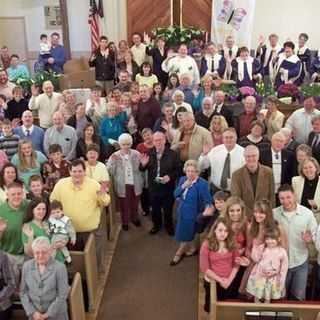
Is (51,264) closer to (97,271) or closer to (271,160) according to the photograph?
(97,271)

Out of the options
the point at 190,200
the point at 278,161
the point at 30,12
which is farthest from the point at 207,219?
the point at 30,12

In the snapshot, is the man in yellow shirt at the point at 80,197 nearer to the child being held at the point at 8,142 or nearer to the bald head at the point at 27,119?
the child being held at the point at 8,142

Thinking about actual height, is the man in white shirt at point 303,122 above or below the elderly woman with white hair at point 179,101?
below

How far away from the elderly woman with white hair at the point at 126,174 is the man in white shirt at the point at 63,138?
2.03ft

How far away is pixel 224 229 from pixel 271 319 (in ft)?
2.48

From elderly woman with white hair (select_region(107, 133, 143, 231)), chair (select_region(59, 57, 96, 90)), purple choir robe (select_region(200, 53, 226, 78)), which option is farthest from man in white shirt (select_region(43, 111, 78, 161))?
purple choir robe (select_region(200, 53, 226, 78))

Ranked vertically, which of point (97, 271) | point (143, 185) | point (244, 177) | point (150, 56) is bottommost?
point (97, 271)

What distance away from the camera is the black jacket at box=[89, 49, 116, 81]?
9523 mm

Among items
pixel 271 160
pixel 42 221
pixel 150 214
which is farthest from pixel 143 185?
pixel 42 221

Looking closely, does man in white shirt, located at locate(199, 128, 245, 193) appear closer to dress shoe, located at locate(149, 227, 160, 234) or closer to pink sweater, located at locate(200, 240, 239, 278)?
dress shoe, located at locate(149, 227, 160, 234)

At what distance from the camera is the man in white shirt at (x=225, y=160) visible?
539 centimetres

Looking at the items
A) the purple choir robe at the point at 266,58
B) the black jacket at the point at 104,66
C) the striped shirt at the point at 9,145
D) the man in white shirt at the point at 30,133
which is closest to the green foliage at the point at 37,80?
the black jacket at the point at 104,66

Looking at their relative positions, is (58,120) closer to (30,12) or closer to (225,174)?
(225,174)

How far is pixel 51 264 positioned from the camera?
4035 millimetres
